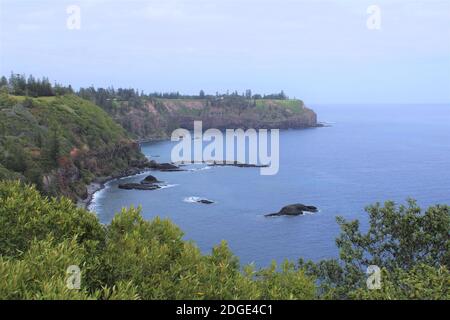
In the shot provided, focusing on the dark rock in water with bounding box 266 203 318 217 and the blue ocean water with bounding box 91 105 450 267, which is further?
the dark rock in water with bounding box 266 203 318 217

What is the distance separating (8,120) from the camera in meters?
124

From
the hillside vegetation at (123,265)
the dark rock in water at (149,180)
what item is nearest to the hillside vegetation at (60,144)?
the dark rock in water at (149,180)

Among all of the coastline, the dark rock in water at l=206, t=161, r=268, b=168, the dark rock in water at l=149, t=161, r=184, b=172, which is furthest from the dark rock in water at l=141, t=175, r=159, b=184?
the dark rock in water at l=206, t=161, r=268, b=168

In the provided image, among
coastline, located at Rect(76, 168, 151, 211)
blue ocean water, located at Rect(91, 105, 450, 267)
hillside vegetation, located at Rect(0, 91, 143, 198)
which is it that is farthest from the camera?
coastline, located at Rect(76, 168, 151, 211)

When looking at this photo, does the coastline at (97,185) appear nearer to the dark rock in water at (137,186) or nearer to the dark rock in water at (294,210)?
the dark rock in water at (137,186)

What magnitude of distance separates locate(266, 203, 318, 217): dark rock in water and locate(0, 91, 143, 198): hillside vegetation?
4863cm

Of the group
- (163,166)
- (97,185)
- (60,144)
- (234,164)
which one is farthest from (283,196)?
(60,144)

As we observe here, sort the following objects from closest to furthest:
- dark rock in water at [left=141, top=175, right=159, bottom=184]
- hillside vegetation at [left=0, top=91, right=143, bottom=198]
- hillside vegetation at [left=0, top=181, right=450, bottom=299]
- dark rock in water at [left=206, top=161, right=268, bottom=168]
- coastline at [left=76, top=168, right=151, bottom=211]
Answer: hillside vegetation at [left=0, top=181, right=450, bottom=299]
hillside vegetation at [left=0, top=91, right=143, bottom=198]
coastline at [left=76, top=168, right=151, bottom=211]
dark rock in water at [left=141, top=175, right=159, bottom=184]
dark rock in water at [left=206, top=161, right=268, bottom=168]

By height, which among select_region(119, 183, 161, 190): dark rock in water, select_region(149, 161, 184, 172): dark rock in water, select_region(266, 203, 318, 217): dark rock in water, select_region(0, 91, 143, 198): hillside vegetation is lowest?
select_region(266, 203, 318, 217): dark rock in water

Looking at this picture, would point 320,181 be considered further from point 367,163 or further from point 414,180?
point 367,163

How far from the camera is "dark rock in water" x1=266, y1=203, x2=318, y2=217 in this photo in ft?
318

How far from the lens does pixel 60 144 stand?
124375mm

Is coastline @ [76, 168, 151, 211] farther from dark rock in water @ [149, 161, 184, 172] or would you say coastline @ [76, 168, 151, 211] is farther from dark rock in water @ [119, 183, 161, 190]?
dark rock in water @ [119, 183, 161, 190]
